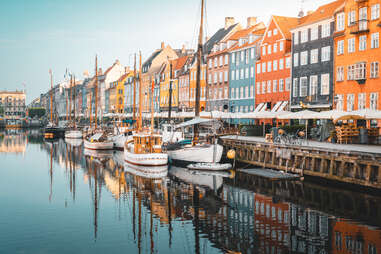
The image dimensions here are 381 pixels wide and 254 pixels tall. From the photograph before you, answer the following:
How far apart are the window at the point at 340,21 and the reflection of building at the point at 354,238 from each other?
31292 millimetres

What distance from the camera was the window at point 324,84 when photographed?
159ft

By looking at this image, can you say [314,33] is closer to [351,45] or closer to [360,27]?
[351,45]

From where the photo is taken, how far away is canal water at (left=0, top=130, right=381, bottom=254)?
16.2 metres

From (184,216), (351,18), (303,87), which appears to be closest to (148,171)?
(184,216)

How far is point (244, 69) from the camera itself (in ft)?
223

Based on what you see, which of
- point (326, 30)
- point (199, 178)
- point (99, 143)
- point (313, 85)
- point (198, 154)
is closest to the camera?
point (199, 178)

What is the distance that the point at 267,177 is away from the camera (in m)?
29.8

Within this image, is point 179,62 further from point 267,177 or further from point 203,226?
point 203,226

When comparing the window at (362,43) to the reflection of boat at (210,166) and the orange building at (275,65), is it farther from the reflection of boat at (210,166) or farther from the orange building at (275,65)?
the reflection of boat at (210,166)

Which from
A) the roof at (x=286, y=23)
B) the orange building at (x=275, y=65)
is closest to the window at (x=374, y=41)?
the orange building at (x=275, y=65)

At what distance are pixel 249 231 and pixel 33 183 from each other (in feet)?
61.4

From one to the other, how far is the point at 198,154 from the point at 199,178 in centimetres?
477

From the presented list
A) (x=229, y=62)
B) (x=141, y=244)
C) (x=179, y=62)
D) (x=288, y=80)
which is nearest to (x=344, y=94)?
(x=288, y=80)

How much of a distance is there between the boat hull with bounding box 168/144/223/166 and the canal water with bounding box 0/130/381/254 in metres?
3.13
